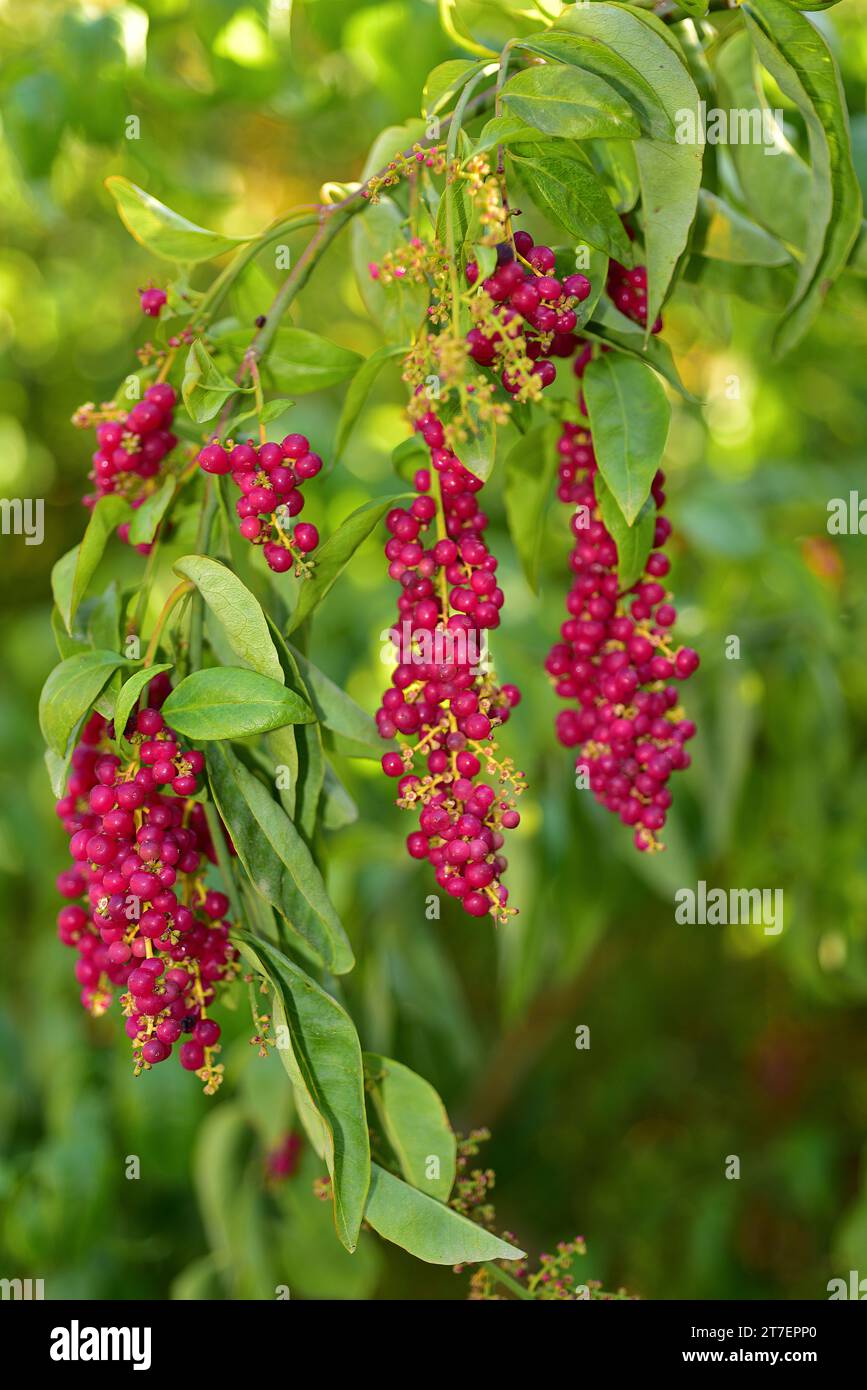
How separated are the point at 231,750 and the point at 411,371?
0.22m

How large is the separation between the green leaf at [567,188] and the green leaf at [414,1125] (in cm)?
46

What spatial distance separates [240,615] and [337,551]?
7cm

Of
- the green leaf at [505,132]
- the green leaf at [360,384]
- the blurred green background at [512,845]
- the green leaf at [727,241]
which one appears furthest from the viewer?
the blurred green background at [512,845]

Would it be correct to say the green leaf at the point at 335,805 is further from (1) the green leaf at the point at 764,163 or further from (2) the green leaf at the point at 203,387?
(1) the green leaf at the point at 764,163

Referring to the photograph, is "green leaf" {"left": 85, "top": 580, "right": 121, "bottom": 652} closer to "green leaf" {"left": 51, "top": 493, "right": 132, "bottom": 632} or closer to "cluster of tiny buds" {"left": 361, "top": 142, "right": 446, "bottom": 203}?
"green leaf" {"left": 51, "top": 493, "right": 132, "bottom": 632}

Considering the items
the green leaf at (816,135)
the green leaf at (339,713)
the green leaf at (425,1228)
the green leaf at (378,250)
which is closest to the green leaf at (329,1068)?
the green leaf at (425,1228)

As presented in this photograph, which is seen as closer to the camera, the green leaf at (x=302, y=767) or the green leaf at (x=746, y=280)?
the green leaf at (x=302, y=767)

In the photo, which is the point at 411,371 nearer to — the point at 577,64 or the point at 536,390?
the point at 536,390

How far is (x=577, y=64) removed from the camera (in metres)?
0.62

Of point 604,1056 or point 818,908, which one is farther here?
point 604,1056

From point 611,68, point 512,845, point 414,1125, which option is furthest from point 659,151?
point 512,845

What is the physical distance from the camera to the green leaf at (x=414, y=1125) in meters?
0.69

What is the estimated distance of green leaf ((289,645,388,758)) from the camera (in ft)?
2.29
